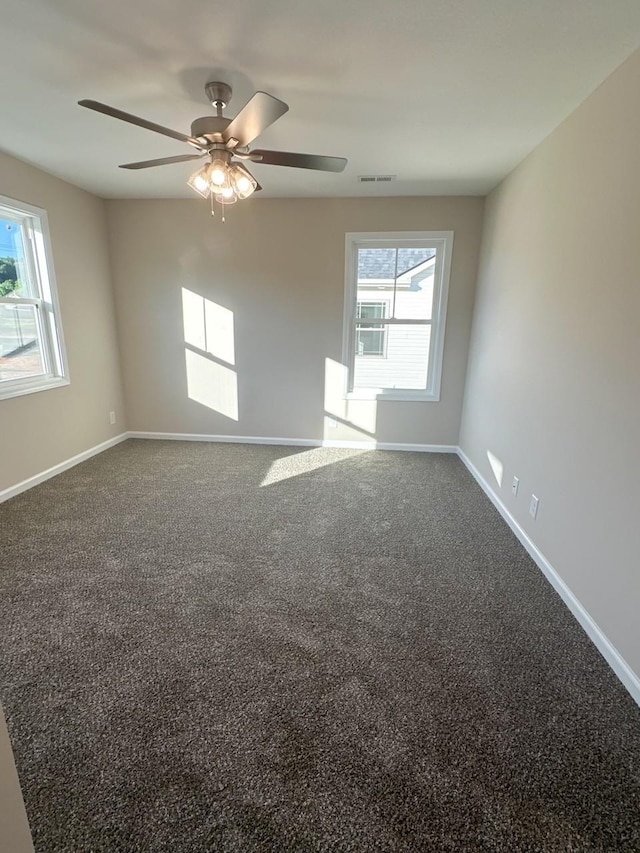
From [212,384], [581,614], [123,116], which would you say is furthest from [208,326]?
[581,614]

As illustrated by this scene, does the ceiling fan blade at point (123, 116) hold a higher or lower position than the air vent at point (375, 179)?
lower

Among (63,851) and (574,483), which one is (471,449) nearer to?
(574,483)

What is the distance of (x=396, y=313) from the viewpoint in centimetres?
424

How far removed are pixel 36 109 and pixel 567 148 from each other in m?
3.19

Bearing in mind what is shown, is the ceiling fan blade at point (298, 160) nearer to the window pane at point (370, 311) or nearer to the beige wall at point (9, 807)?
the window pane at point (370, 311)

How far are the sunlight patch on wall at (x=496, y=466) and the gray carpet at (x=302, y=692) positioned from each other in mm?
461

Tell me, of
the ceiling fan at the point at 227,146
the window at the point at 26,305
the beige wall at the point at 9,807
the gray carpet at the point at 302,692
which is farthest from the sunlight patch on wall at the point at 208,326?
the beige wall at the point at 9,807

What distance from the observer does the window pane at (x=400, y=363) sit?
14.1 ft

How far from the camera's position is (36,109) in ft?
7.75

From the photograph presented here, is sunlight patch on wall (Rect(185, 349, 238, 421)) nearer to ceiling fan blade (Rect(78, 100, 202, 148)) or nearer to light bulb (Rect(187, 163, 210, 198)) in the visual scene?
light bulb (Rect(187, 163, 210, 198))

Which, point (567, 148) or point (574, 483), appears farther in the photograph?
point (567, 148)

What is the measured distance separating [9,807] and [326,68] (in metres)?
2.91

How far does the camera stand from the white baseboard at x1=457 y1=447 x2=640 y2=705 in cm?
160

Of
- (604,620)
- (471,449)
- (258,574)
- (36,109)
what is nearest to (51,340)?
(36,109)
